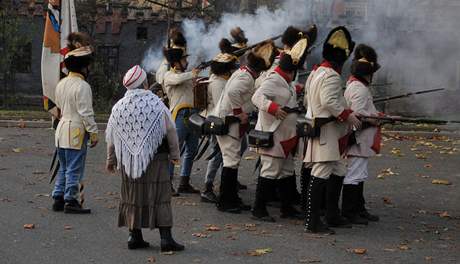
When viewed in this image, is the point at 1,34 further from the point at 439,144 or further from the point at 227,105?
the point at 227,105

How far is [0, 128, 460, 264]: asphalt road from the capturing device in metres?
7.77

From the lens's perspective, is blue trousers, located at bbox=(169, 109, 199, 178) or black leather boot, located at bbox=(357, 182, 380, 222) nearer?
black leather boot, located at bbox=(357, 182, 380, 222)

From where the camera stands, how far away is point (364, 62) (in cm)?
965

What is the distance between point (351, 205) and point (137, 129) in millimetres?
3042

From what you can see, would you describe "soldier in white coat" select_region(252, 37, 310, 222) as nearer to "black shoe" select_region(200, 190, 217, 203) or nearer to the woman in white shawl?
"black shoe" select_region(200, 190, 217, 203)

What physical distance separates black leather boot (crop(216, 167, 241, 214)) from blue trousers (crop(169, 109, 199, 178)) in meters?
1.17

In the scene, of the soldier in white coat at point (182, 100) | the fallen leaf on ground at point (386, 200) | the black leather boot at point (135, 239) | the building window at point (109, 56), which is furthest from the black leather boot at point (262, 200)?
the building window at point (109, 56)

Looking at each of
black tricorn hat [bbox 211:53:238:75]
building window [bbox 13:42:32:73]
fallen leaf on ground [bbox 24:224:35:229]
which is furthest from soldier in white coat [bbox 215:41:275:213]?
building window [bbox 13:42:32:73]

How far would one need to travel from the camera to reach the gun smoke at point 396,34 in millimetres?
13734

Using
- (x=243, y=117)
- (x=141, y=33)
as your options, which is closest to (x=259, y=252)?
(x=243, y=117)

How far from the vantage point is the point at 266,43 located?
31.9ft

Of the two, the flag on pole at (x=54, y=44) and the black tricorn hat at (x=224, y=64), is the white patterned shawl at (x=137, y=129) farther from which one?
the black tricorn hat at (x=224, y=64)

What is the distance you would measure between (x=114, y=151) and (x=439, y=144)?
34.6ft

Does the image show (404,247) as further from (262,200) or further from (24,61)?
(24,61)
